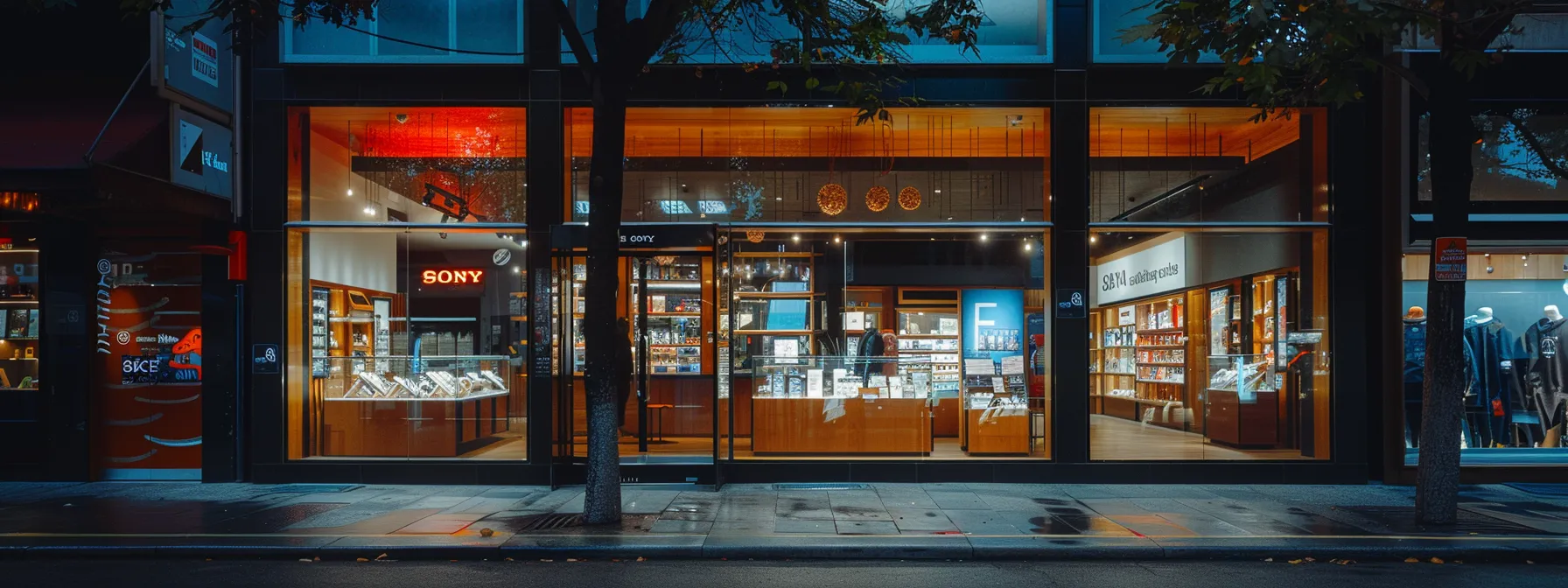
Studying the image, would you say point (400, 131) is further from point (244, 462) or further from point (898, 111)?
point (898, 111)

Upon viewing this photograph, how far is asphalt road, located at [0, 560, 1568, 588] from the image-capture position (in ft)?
24.2

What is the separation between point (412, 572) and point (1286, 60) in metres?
8.27

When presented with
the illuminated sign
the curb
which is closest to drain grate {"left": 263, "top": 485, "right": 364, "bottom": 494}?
the illuminated sign

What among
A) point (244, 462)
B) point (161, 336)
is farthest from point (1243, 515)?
point (161, 336)

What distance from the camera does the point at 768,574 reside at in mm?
7707

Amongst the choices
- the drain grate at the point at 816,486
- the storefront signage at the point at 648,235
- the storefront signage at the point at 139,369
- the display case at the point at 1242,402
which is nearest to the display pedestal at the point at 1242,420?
the display case at the point at 1242,402

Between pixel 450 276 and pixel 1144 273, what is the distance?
30.9 feet

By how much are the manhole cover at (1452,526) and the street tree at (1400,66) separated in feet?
0.49

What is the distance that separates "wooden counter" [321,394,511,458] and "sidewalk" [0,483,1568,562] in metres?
0.63

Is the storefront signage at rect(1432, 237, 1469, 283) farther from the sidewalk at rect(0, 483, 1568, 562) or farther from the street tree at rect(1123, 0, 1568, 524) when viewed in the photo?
the sidewalk at rect(0, 483, 1568, 562)

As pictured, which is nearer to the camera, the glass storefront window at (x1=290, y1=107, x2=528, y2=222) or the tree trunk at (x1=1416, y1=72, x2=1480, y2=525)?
the tree trunk at (x1=1416, y1=72, x2=1480, y2=525)

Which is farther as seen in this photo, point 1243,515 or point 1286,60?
point 1243,515

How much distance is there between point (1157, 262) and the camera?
1366 centimetres

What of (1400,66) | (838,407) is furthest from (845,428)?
(1400,66)
